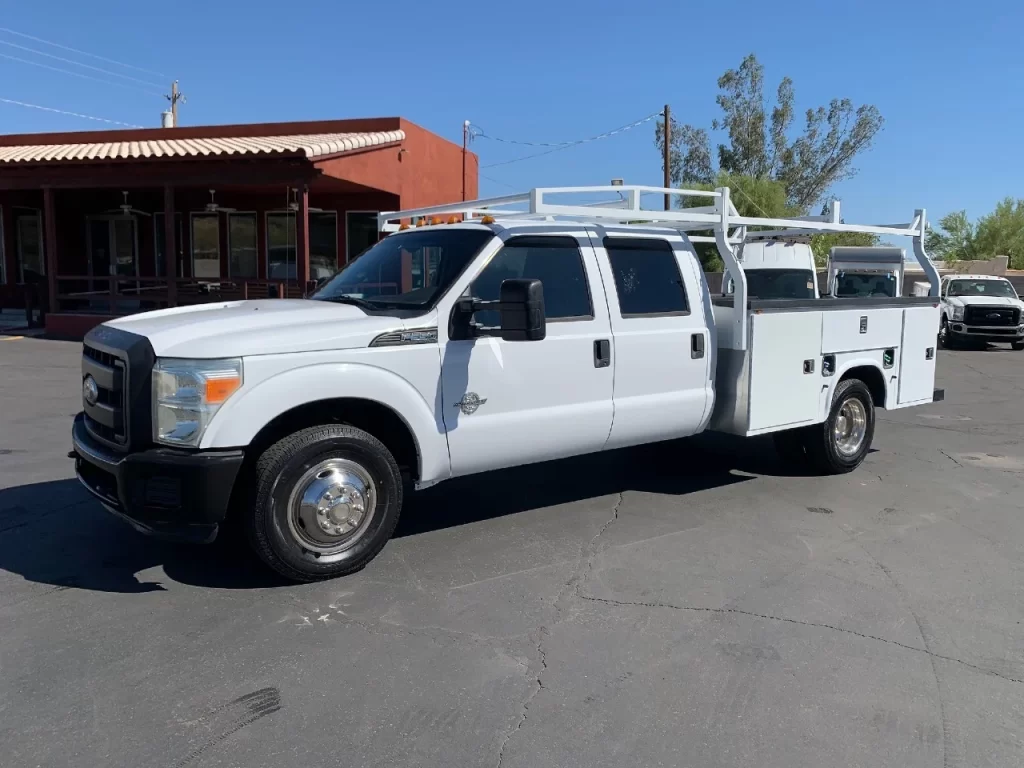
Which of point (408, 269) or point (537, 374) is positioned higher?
point (408, 269)

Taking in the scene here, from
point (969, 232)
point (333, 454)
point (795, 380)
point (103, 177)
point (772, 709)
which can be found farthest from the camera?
point (969, 232)

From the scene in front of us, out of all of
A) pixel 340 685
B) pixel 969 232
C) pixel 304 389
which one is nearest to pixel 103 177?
pixel 304 389

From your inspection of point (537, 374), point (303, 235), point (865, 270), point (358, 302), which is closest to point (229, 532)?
point (358, 302)

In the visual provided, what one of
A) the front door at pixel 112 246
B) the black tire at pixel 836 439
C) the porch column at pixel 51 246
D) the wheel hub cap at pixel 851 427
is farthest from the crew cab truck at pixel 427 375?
the front door at pixel 112 246

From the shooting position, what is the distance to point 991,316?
69.8ft

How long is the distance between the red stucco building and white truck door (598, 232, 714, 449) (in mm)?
11331

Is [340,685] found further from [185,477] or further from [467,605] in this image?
[185,477]

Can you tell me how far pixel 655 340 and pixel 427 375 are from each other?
1.77 meters

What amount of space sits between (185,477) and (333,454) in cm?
76

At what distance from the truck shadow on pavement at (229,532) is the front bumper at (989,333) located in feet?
51.1

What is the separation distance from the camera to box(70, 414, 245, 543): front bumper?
418cm

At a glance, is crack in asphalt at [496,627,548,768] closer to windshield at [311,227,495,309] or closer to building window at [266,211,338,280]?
windshield at [311,227,495,309]

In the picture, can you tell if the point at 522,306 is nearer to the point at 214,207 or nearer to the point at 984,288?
the point at 214,207

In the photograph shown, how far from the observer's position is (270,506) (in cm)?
440
